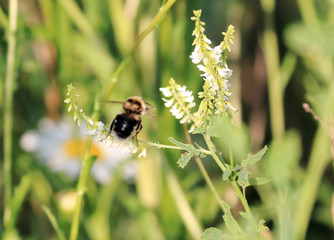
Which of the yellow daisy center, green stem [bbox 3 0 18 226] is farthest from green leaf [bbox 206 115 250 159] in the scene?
the yellow daisy center

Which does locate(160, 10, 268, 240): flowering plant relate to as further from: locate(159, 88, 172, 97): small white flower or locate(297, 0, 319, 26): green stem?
locate(297, 0, 319, 26): green stem

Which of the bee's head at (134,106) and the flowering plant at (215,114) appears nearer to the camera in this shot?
the flowering plant at (215,114)

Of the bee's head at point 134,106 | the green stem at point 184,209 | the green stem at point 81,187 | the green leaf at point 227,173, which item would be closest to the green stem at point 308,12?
the green stem at point 184,209

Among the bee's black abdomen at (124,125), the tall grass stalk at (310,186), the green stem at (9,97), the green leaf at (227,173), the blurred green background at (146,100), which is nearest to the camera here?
the green leaf at (227,173)

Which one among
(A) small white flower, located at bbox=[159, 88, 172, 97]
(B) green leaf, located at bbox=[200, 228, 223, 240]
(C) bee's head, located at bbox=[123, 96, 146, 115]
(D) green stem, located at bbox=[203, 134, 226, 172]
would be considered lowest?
(B) green leaf, located at bbox=[200, 228, 223, 240]

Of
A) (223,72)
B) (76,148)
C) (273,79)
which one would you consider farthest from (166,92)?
(76,148)

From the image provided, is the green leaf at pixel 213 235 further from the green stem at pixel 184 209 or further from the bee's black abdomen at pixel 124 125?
the green stem at pixel 184 209

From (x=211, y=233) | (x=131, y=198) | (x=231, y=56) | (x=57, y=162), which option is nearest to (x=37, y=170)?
(x=57, y=162)

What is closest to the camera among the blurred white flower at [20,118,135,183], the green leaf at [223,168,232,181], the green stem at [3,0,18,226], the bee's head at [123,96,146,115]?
the green leaf at [223,168,232,181]
